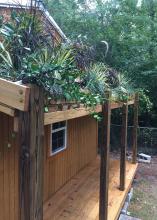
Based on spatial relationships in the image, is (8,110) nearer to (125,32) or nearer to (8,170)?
(8,170)

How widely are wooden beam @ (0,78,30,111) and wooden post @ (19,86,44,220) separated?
7cm

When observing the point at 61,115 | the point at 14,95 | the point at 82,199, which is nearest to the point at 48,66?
the point at 14,95

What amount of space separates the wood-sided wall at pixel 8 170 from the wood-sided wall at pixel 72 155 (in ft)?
3.86

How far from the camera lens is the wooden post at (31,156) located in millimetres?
2125

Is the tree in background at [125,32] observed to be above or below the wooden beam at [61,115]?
above

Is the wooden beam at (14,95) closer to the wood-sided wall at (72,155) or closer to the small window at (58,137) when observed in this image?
the wood-sided wall at (72,155)

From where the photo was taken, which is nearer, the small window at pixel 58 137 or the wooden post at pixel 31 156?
the wooden post at pixel 31 156

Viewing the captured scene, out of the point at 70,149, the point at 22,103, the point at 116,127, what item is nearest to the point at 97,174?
the point at 70,149

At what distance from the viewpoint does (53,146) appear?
20.0ft

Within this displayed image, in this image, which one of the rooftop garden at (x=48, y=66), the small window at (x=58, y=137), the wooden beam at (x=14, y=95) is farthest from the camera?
the small window at (x=58, y=137)

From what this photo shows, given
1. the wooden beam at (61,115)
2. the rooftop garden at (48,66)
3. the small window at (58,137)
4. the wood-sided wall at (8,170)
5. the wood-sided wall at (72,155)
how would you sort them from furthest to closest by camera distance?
the small window at (58,137), the wood-sided wall at (72,155), the wood-sided wall at (8,170), the wooden beam at (61,115), the rooftop garden at (48,66)

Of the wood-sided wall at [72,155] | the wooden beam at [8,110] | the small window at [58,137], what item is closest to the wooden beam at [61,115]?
the wooden beam at [8,110]

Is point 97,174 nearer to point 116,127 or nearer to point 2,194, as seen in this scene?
point 2,194

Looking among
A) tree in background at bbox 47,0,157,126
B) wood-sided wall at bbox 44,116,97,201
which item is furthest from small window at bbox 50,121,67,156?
tree in background at bbox 47,0,157,126
